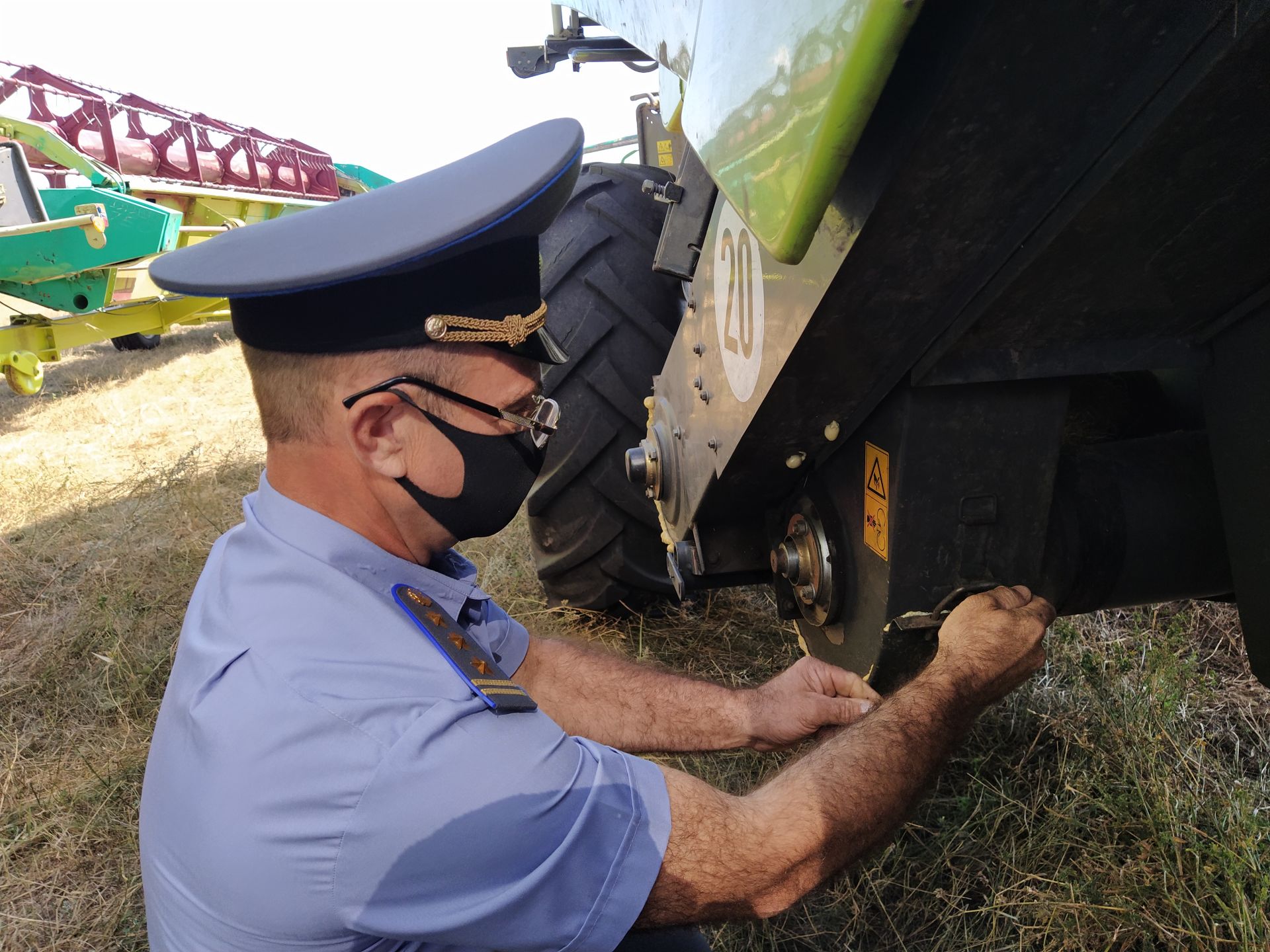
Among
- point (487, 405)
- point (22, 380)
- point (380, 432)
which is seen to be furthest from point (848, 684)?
point (22, 380)

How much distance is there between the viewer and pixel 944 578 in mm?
1268

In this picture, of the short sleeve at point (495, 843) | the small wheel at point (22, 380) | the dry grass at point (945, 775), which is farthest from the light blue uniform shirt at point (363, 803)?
the small wheel at point (22, 380)

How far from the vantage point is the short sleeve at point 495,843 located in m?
0.92

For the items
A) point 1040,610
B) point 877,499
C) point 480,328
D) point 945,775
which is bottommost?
point 945,775

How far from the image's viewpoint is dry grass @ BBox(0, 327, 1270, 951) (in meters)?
1.55

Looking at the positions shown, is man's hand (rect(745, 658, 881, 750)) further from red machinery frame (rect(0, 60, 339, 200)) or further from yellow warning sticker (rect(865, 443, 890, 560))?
red machinery frame (rect(0, 60, 339, 200))

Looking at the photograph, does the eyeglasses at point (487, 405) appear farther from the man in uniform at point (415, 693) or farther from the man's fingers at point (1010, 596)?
the man's fingers at point (1010, 596)

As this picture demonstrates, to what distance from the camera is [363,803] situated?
92cm

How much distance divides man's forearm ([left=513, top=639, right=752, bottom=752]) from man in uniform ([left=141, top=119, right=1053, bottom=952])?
1.24 ft

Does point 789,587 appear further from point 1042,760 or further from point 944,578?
point 1042,760

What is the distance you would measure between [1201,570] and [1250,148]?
84cm

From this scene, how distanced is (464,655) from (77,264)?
6084 millimetres

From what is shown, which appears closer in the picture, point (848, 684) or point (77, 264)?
point (848, 684)

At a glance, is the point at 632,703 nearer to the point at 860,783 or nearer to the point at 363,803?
the point at 860,783
